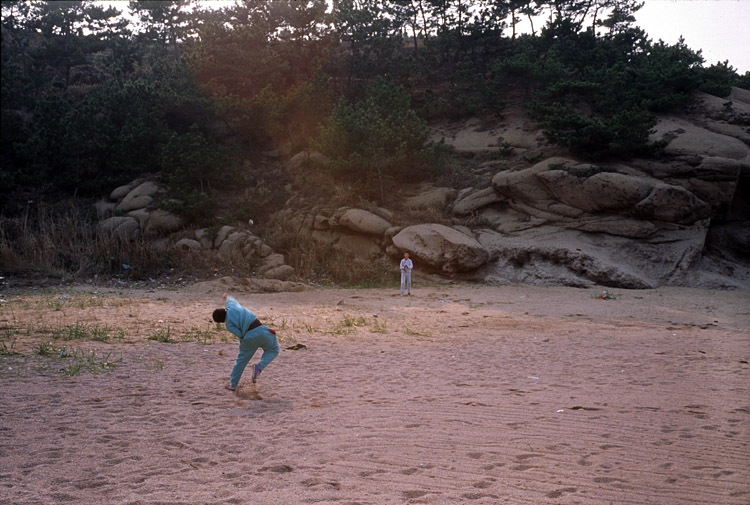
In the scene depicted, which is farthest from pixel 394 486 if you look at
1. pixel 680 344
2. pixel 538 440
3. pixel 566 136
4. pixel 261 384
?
pixel 566 136

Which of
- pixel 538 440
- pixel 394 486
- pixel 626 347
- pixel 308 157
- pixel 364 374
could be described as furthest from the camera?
pixel 308 157

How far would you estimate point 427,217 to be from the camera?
2328cm

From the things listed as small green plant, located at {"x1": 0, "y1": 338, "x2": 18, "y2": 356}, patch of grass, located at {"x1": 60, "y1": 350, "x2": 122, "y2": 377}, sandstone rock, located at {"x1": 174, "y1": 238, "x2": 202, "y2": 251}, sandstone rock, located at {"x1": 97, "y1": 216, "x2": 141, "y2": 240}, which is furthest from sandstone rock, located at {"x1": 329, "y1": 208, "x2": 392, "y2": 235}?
small green plant, located at {"x1": 0, "y1": 338, "x2": 18, "y2": 356}

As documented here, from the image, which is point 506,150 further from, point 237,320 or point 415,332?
point 237,320

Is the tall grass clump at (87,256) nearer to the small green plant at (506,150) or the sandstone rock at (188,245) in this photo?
the sandstone rock at (188,245)

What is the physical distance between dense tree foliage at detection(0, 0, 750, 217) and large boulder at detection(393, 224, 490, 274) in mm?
4311

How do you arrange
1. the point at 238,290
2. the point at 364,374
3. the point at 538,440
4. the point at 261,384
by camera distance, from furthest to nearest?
the point at 238,290 < the point at 364,374 < the point at 261,384 < the point at 538,440

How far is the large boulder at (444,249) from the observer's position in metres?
20.5

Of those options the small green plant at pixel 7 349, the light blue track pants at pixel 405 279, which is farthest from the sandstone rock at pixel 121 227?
the small green plant at pixel 7 349

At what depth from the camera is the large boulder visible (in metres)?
20.5

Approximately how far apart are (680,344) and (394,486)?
783 centimetres

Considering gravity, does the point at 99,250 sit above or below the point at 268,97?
below

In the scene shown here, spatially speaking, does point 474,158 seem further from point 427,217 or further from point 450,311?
point 450,311

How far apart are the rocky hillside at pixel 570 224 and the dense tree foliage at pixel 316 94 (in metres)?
1.85
